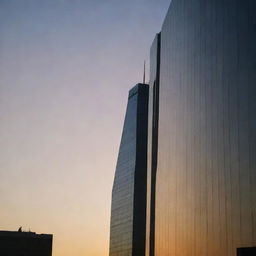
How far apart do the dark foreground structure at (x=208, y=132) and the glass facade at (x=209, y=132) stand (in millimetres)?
101

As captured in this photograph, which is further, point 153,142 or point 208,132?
point 153,142

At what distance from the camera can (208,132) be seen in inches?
2313

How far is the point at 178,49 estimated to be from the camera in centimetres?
7750

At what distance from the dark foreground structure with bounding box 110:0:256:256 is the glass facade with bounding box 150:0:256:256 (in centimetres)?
10

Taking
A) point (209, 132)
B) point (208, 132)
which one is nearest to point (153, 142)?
point (208, 132)

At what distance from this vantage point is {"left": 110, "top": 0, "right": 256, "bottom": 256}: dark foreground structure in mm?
48844

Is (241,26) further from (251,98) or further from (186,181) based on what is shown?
(186,181)

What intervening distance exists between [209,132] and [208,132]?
349 mm

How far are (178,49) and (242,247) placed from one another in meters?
37.6

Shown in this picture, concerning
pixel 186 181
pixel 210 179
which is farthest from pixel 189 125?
pixel 210 179

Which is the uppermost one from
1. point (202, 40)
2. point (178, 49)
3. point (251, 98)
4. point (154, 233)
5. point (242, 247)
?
point (178, 49)

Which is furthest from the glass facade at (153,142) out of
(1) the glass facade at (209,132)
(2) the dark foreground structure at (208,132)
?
(1) the glass facade at (209,132)

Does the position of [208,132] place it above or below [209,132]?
above

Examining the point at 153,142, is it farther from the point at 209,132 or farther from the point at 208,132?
the point at 209,132
